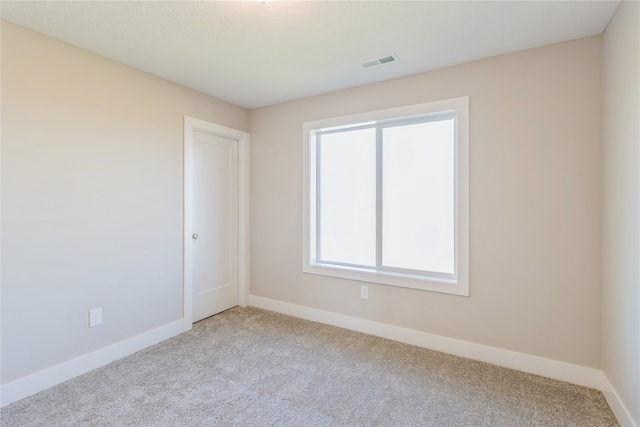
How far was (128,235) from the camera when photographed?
2572mm

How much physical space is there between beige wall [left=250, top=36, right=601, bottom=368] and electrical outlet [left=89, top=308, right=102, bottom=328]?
7.78 ft

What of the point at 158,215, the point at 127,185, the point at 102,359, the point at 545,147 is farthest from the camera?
the point at 158,215

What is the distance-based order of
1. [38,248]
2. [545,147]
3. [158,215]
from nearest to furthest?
[38,248] < [545,147] < [158,215]

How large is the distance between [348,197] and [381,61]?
131 centimetres

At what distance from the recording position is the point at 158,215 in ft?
9.19

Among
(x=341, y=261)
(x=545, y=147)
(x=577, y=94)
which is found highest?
(x=577, y=94)

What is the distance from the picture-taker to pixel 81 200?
2.27 m

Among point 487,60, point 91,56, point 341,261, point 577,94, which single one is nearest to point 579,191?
point 577,94

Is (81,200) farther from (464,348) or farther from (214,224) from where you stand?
(464,348)

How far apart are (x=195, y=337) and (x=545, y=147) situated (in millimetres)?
3345

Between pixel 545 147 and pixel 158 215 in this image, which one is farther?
pixel 158 215

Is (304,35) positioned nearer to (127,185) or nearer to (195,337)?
(127,185)

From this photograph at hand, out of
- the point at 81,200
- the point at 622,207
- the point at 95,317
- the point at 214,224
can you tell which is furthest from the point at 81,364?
the point at 622,207

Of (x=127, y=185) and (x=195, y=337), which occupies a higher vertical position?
(x=127, y=185)
